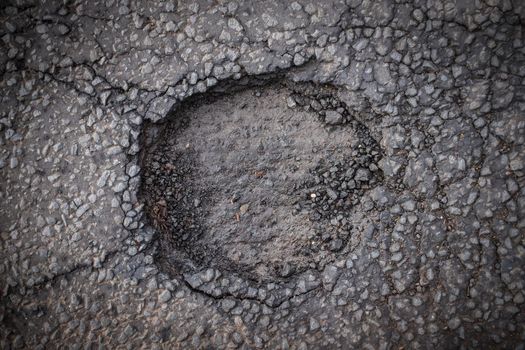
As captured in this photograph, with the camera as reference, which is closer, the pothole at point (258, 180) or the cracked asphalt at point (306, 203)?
the cracked asphalt at point (306, 203)

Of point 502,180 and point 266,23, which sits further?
point 266,23

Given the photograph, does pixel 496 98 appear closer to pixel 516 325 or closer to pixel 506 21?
pixel 506 21

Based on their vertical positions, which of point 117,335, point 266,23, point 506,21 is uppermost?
point 266,23

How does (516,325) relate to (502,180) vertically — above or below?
below

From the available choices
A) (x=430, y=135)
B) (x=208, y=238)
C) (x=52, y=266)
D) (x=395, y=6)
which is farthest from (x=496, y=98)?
(x=52, y=266)
